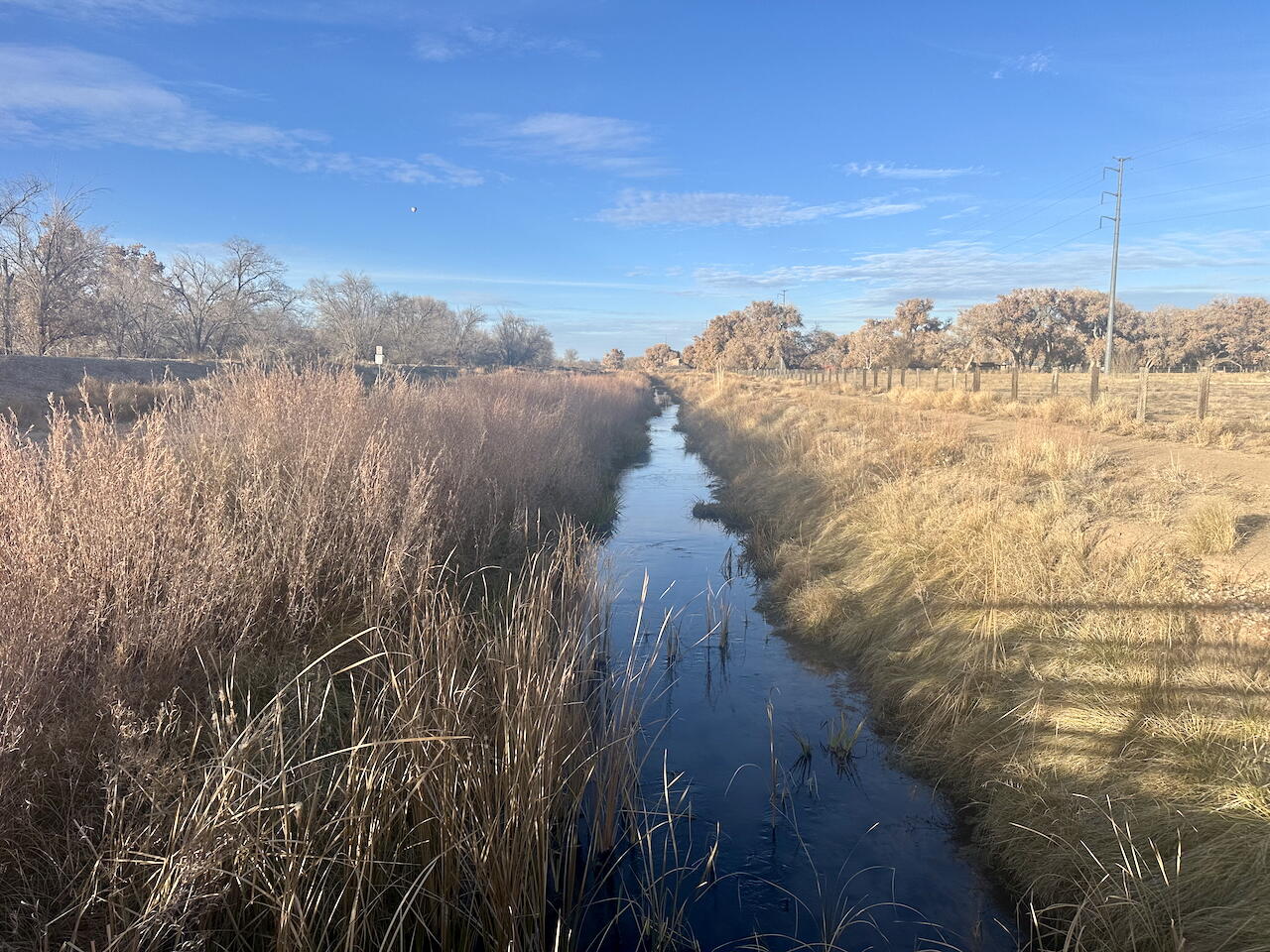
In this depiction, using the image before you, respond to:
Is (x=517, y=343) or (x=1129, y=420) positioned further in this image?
(x=517, y=343)

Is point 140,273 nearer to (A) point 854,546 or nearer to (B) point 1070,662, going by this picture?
(A) point 854,546

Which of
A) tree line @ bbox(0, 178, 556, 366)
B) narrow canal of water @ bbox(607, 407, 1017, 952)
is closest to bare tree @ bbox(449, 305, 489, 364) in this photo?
tree line @ bbox(0, 178, 556, 366)

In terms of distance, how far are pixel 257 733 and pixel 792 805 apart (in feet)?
11.6

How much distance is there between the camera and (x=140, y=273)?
117ft

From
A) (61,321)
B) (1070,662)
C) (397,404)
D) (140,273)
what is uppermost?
(140,273)

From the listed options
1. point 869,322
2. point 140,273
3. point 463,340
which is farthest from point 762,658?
point 869,322

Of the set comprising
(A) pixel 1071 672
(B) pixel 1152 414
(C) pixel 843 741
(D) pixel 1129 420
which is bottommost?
(C) pixel 843 741

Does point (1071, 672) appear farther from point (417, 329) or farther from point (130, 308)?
point (417, 329)

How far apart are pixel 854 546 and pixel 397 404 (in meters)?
5.94

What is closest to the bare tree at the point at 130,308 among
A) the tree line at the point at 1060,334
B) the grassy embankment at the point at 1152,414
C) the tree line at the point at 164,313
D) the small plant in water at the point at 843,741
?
the tree line at the point at 164,313

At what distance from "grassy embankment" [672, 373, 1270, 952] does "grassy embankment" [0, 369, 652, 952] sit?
2404 millimetres

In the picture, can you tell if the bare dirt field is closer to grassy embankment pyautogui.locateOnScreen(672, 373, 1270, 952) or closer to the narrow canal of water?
the narrow canal of water

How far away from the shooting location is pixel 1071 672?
509 cm

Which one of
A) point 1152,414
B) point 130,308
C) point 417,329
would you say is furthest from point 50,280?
point 1152,414
